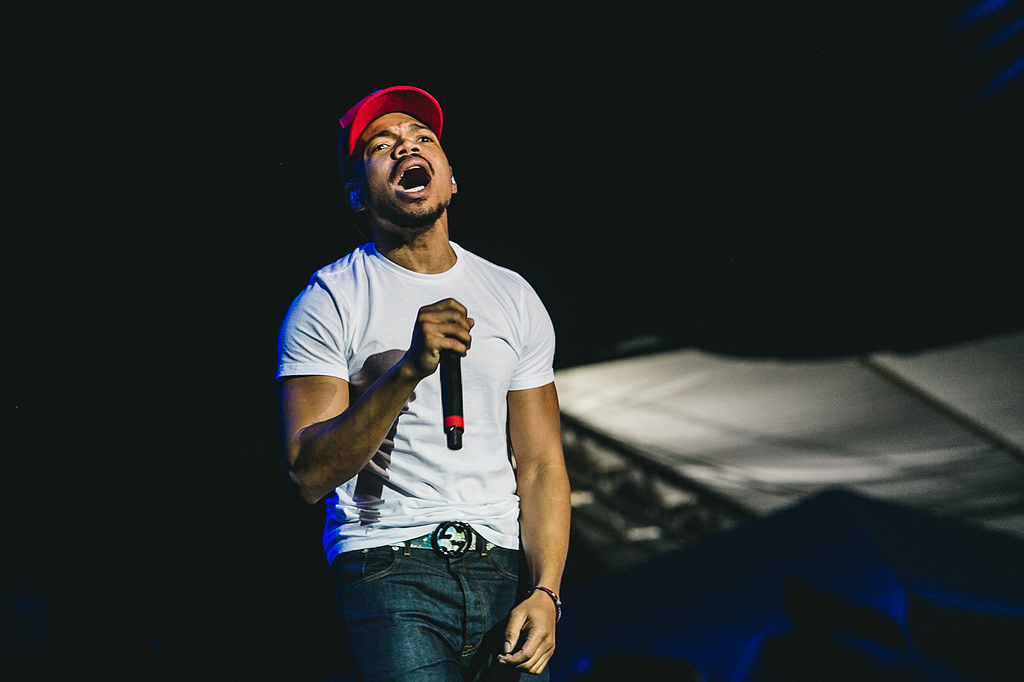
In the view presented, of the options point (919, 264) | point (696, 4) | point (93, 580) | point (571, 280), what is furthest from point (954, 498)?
point (93, 580)

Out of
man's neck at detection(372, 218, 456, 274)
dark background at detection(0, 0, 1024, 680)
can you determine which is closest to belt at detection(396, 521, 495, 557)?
man's neck at detection(372, 218, 456, 274)

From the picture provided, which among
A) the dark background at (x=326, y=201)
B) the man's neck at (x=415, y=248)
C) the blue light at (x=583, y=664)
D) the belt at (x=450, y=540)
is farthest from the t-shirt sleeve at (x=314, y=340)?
the blue light at (x=583, y=664)

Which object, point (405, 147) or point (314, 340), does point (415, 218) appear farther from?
point (314, 340)

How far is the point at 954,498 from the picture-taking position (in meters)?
7.14

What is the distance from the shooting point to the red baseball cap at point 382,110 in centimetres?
152

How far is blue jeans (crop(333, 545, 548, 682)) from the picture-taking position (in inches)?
47.1

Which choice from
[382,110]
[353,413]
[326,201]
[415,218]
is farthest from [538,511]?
[326,201]

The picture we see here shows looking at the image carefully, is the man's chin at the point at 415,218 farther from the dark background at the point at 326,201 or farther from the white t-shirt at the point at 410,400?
the dark background at the point at 326,201

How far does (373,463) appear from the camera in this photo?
1334mm

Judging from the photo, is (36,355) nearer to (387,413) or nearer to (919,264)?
(387,413)

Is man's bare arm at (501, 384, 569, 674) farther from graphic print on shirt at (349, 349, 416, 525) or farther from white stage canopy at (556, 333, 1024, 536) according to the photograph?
white stage canopy at (556, 333, 1024, 536)

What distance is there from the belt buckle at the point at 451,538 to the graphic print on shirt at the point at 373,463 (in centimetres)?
10

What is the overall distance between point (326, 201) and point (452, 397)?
159 centimetres

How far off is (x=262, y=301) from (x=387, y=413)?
168 centimetres
